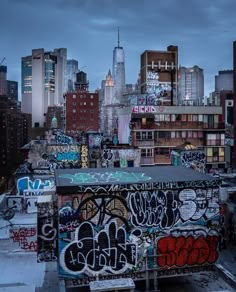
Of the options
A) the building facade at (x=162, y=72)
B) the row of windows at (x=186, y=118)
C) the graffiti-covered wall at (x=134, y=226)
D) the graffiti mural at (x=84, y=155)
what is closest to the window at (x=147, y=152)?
the row of windows at (x=186, y=118)

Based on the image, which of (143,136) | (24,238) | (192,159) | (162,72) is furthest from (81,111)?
(24,238)

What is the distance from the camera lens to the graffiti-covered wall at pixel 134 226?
1853 cm

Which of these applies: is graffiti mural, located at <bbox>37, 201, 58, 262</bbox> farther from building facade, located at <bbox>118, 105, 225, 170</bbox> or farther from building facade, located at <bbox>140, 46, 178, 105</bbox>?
building facade, located at <bbox>140, 46, 178, 105</bbox>

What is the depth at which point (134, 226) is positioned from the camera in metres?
19.1

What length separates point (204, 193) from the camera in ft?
65.1

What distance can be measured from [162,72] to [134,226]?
100761 millimetres

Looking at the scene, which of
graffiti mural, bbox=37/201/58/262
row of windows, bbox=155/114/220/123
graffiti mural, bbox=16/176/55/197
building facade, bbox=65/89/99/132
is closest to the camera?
graffiti mural, bbox=37/201/58/262

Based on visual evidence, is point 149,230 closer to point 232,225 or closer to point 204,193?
point 204,193

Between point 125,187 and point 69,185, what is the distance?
231 centimetres

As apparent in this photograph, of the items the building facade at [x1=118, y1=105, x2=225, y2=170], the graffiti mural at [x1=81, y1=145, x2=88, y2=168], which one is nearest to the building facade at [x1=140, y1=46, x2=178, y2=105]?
the building facade at [x1=118, y1=105, x2=225, y2=170]

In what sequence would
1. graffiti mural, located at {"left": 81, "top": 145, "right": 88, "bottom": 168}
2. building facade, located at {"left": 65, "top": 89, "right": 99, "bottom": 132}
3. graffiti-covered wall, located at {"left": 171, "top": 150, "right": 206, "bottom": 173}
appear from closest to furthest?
graffiti-covered wall, located at {"left": 171, "top": 150, "right": 206, "bottom": 173}, graffiti mural, located at {"left": 81, "top": 145, "right": 88, "bottom": 168}, building facade, located at {"left": 65, "top": 89, "right": 99, "bottom": 132}

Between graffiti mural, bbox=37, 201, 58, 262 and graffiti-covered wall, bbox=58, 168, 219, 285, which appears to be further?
graffiti mural, bbox=37, 201, 58, 262

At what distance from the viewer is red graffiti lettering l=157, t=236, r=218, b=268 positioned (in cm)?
1947

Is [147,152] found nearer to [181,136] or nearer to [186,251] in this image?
[181,136]
